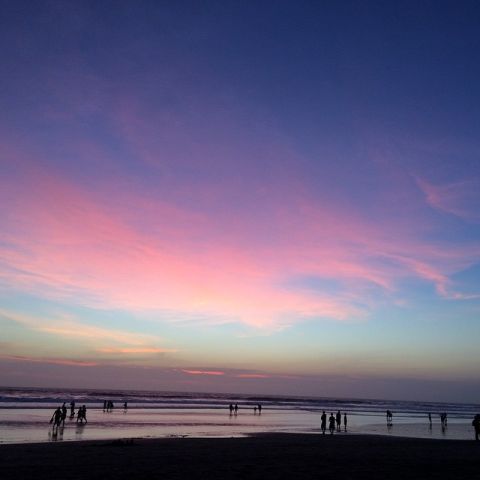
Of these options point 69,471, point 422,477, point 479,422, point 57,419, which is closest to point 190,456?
point 69,471

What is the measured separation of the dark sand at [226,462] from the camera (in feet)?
59.3

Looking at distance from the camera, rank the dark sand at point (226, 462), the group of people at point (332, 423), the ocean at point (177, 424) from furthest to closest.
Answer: the group of people at point (332, 423) < the ocean at point (177, 424) < the dark sand at point (226, 462)

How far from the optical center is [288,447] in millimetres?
29469

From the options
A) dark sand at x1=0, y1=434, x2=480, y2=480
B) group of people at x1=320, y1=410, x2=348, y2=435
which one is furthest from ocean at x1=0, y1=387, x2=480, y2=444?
dark sand at x1=0, y1=434, x2=480, y2=480

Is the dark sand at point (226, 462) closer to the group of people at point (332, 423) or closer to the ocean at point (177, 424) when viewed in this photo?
the ocean at point (177, 424)

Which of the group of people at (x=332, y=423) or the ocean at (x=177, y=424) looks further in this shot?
the group of people at (x=332, y=423)

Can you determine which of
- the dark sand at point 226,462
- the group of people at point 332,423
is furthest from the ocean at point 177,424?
the dark sand at point 226,462

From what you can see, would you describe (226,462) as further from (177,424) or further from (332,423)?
(177,424)

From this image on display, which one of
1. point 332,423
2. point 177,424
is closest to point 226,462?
point 332,423

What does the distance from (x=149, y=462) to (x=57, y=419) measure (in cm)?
2550

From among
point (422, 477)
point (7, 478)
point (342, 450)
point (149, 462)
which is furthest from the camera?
point (342, 450)

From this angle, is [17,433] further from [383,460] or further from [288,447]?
[383,460]

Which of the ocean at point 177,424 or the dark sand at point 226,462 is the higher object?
the dark sand at point 226,462

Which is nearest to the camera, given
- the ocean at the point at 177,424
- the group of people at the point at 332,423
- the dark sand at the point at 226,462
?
the dark sand at the point at 226,462
